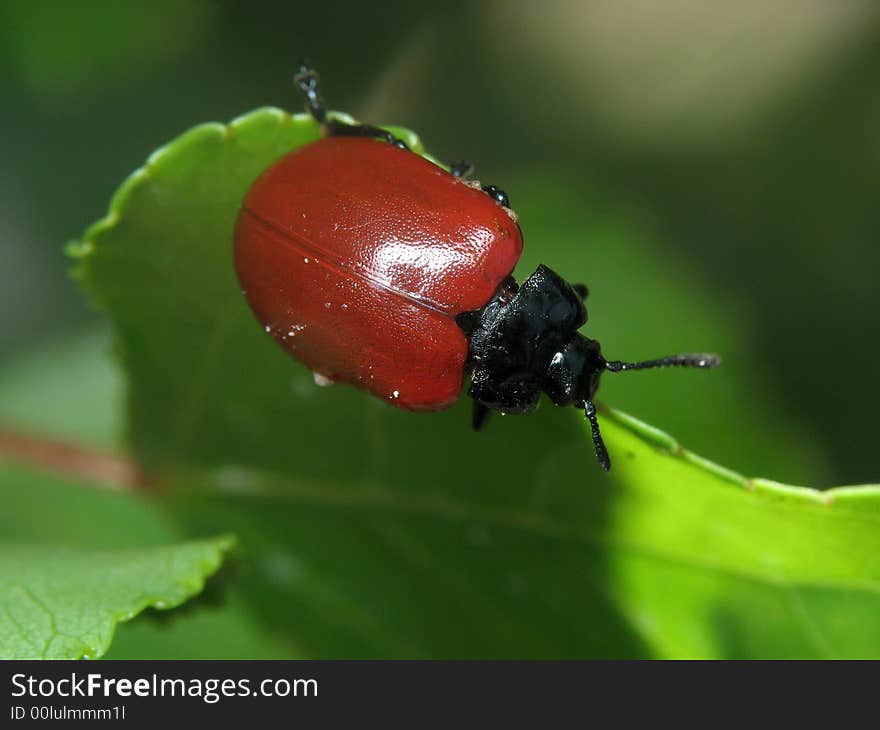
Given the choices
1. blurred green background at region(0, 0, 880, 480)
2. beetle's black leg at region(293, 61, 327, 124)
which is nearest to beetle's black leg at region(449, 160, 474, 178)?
beetle's black leg at region(293, 61, 327, 124)

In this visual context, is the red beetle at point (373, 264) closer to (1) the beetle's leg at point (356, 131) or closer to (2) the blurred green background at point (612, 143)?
(1) the beetle's leg at point (356, 131)

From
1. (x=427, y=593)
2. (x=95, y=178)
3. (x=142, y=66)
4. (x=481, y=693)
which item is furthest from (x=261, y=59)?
(x=481, y=693)

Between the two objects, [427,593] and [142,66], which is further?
[142,66]

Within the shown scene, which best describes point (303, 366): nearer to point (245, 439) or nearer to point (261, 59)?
point (245, 439)

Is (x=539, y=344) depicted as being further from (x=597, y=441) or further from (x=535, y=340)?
(x=597, y=441)

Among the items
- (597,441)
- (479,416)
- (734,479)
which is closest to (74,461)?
(479,416)

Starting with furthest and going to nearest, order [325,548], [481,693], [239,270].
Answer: [325,548], [239,270], [481,693]
